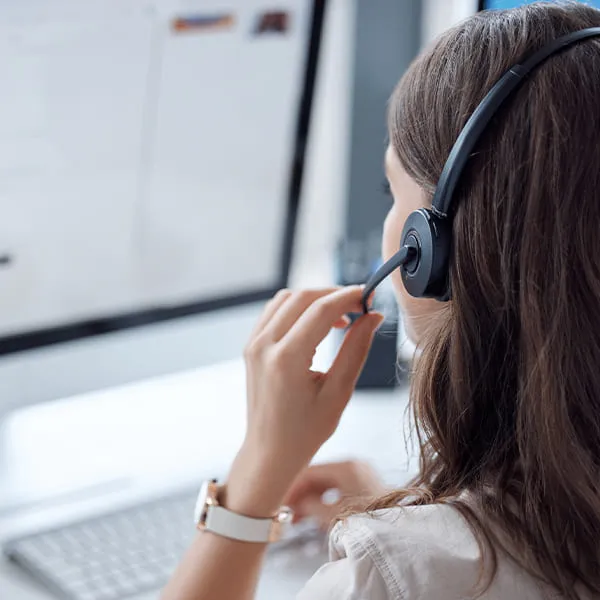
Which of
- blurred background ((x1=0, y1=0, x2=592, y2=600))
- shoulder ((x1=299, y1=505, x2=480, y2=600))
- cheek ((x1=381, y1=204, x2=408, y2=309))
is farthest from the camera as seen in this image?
blurred background ((x1=0, y1=0, x2=592, y2=600))

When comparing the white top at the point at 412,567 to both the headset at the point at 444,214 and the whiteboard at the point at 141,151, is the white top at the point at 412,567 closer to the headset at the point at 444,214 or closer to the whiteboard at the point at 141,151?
the headset at the point at 444,214

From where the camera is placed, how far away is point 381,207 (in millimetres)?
1396

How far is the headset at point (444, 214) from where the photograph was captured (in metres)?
0.59

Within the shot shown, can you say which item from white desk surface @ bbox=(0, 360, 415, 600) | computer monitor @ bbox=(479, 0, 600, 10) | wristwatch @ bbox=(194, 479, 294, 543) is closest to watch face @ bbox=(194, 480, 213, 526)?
wristwatch @ bbox=(194, 479, 294, 543)

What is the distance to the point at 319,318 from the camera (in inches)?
30.7

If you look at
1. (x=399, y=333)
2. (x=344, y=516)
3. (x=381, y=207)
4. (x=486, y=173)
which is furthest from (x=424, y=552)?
(x=381, y=207)

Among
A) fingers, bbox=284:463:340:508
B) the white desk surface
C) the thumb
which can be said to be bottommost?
the white desk surface

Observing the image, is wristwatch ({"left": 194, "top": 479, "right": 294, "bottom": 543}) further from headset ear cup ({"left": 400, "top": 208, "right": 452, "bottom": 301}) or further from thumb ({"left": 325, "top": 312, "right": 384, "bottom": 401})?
headset ear cup ({"left": 400, "top": 208, "right": 452, "bottom": 301})

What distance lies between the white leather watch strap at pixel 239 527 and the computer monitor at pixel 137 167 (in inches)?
12.6

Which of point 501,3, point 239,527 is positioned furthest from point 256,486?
point 501,3

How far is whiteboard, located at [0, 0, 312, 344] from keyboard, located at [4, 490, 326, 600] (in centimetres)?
21

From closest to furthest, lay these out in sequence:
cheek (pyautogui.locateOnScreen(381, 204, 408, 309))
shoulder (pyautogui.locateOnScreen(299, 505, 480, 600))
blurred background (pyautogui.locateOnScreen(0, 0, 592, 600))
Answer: shoulder (pyautogui.locateOnScreen(299, 505, 480, 600)) → cheek (pyautogui.locateOnScreen(381, 204, 408, 309)) → blurred background (pyautogui.locateOnScreen(0, 0, 592, 600))

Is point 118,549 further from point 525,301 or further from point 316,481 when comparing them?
point 525,301

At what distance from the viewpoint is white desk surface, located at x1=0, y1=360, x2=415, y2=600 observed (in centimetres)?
99
